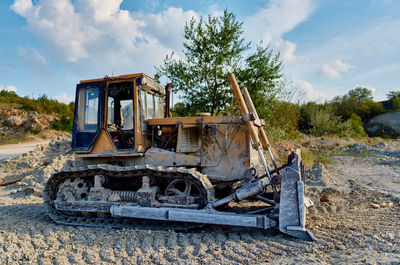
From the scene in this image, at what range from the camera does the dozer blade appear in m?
4.07

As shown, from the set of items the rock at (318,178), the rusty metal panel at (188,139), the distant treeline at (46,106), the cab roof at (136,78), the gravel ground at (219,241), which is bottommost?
the gravel ground at (219,241)

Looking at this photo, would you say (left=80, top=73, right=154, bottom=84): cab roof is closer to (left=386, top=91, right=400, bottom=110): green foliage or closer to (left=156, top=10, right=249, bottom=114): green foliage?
(left=156, top=10, right=249, bottom=114): green foliage

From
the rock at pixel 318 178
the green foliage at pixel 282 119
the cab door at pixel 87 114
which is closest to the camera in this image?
the cab door at pixel 87 114

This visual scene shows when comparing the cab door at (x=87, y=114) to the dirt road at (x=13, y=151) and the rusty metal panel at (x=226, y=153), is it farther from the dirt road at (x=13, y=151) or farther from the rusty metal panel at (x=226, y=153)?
the dirt road at (x=13, y=151)

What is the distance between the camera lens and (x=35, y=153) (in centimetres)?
1283

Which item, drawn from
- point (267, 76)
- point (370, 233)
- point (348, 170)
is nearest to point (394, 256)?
point (370, 233)

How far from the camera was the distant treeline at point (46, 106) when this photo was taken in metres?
25.7

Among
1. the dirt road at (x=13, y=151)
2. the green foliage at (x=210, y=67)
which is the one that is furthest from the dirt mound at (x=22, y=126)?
the green foliage at (x=210, y=67)

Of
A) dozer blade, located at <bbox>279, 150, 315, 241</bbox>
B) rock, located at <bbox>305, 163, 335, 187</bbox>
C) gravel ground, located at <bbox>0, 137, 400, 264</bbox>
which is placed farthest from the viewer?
rock, located at <bbox>305, 163, 335, 187</bbox>

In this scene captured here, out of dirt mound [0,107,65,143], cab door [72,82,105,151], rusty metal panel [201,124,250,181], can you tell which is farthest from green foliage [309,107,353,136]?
dirt mound [0,107,65,143]

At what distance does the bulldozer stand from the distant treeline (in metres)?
21.7

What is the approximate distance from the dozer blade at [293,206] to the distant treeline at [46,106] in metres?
24.8

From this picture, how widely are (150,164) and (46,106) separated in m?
25.4

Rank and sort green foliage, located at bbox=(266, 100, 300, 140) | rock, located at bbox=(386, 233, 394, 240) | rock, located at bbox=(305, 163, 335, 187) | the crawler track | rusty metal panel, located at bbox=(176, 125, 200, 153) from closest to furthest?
rock, located at bbox=(386, 233, 394, 240) < the crawler track < rusty metal panel, located at bbox=(176, 125, 200, 153) < rock, located at bbox=(305, 163, 335, 187) < green foliage, located at bbox=(266, 100, 300, 140)
